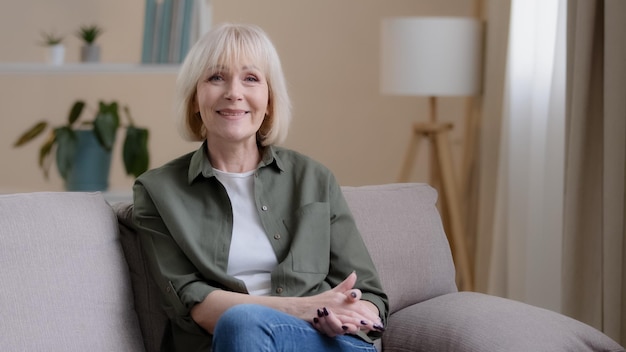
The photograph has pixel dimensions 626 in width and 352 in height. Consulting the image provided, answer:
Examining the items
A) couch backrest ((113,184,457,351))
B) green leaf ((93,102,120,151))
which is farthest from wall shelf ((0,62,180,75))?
couch backrest ((113,184,457,351))

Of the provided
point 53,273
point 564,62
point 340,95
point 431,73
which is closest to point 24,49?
point 340,95

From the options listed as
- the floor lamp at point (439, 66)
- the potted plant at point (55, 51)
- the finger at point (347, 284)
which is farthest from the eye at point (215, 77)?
the potted plant at point (55, 51)

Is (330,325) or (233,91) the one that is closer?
(330,325)

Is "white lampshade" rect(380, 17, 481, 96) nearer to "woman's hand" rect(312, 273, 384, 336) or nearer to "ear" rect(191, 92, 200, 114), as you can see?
"ear" rect(191, 92, 200, 114)

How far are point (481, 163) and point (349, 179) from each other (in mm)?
1059

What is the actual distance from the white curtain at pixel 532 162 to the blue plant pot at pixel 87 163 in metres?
1.50

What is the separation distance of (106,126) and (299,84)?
4.91 ft

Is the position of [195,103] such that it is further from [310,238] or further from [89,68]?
[89,68]

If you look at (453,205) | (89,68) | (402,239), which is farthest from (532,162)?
(89,68)

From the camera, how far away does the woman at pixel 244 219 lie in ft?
6.54

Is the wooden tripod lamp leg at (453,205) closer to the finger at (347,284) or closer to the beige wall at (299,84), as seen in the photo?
the beige wall at (299,84)

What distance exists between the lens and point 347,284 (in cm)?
197

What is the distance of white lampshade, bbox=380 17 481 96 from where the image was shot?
3.80 metres

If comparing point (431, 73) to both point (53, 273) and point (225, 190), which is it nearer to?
point (225, 190)
